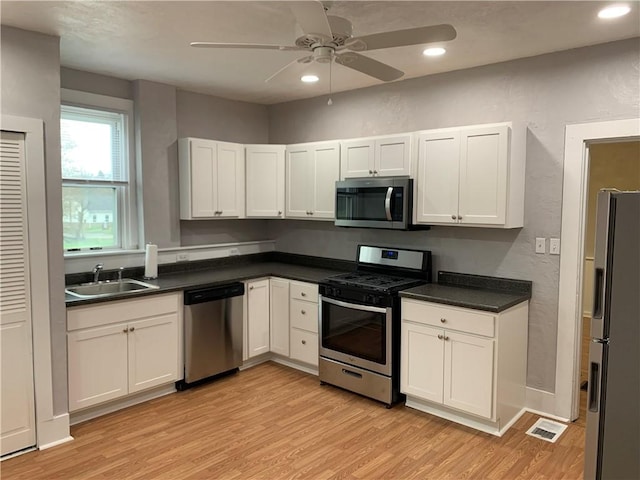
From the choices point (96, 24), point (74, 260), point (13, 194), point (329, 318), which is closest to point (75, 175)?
point (74, 260)

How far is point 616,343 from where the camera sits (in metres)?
1.95

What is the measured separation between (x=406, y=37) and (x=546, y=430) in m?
2.80

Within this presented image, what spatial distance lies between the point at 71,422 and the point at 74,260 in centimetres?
124

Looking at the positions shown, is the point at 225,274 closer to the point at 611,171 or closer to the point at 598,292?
the point at 598,292

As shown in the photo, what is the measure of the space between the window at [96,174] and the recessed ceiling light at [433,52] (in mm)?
2592

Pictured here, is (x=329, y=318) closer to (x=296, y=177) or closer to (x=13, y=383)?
(x=296, y=177)

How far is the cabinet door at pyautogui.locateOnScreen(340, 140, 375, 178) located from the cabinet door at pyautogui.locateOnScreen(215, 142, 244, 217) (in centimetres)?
110

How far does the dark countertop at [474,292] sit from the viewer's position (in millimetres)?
3219

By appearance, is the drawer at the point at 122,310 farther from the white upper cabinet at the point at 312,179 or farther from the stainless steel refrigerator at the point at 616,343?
the stainless steel refrigerator at the point at 616,343

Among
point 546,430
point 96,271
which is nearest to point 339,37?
point 96,271

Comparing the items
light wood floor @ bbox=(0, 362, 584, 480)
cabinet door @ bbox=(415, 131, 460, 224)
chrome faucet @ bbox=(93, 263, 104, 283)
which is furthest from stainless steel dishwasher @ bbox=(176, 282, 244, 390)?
cabinet door @ bbox=(415, 131, 460, 224)

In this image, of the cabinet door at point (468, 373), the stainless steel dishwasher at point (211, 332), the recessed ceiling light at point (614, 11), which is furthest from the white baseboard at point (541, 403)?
the recessed ceiling light at point (614, 11)

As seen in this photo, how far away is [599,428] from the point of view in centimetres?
202

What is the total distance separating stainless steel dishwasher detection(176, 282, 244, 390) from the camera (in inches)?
152
